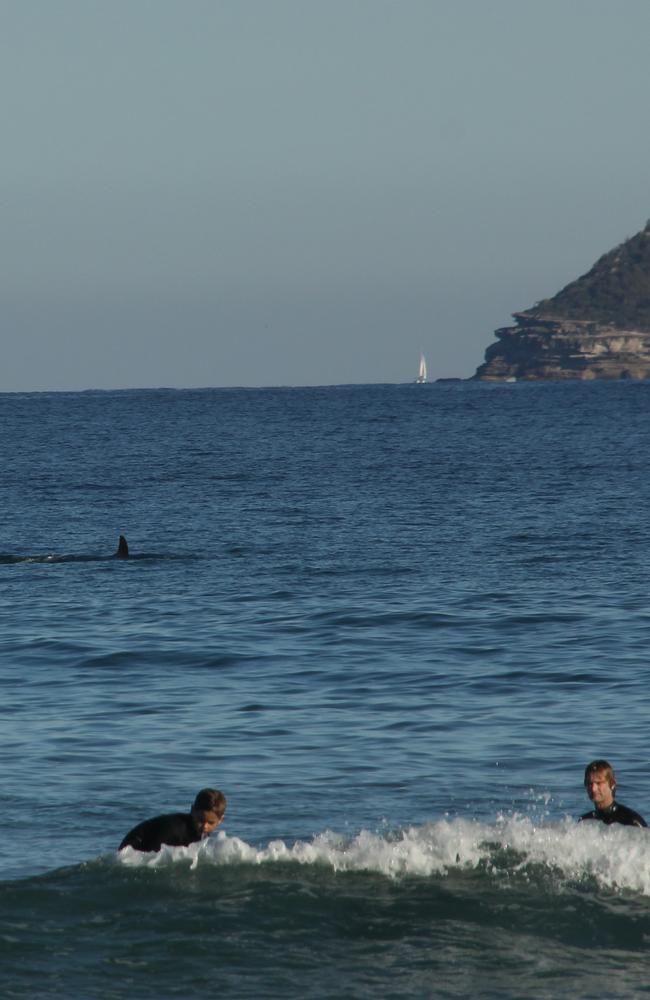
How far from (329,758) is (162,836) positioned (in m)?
4.96

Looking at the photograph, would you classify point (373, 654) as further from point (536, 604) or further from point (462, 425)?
point (462, 425)

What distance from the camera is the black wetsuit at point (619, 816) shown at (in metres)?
15.6

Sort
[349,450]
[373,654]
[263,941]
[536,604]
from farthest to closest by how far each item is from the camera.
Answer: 1. [349,450]
2. [536,604]
3. [373,654]
4. [263,941]

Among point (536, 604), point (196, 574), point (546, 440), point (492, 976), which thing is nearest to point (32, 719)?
point (492, 976)

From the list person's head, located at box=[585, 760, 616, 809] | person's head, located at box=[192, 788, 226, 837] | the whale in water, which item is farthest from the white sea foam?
the whale in water

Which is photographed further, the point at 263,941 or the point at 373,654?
the point at 373,654

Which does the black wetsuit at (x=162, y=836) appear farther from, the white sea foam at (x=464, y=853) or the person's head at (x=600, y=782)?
the person's head at (x=600, y=782)

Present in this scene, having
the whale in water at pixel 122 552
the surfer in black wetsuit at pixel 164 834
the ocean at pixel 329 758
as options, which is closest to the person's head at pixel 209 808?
the surfer in black wetsuit at pixel 164 834

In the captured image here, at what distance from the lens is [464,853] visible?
15938 millimetres

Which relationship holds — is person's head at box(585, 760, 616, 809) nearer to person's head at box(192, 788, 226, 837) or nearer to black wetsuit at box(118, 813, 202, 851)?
person's head at box(192, 788, 226, 837)

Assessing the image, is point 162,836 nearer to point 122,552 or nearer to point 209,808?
point 209,808

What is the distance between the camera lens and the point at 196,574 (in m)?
39.1

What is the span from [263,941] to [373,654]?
44.3 feet

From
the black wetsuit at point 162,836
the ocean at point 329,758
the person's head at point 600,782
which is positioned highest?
the person's head at point 600,782
